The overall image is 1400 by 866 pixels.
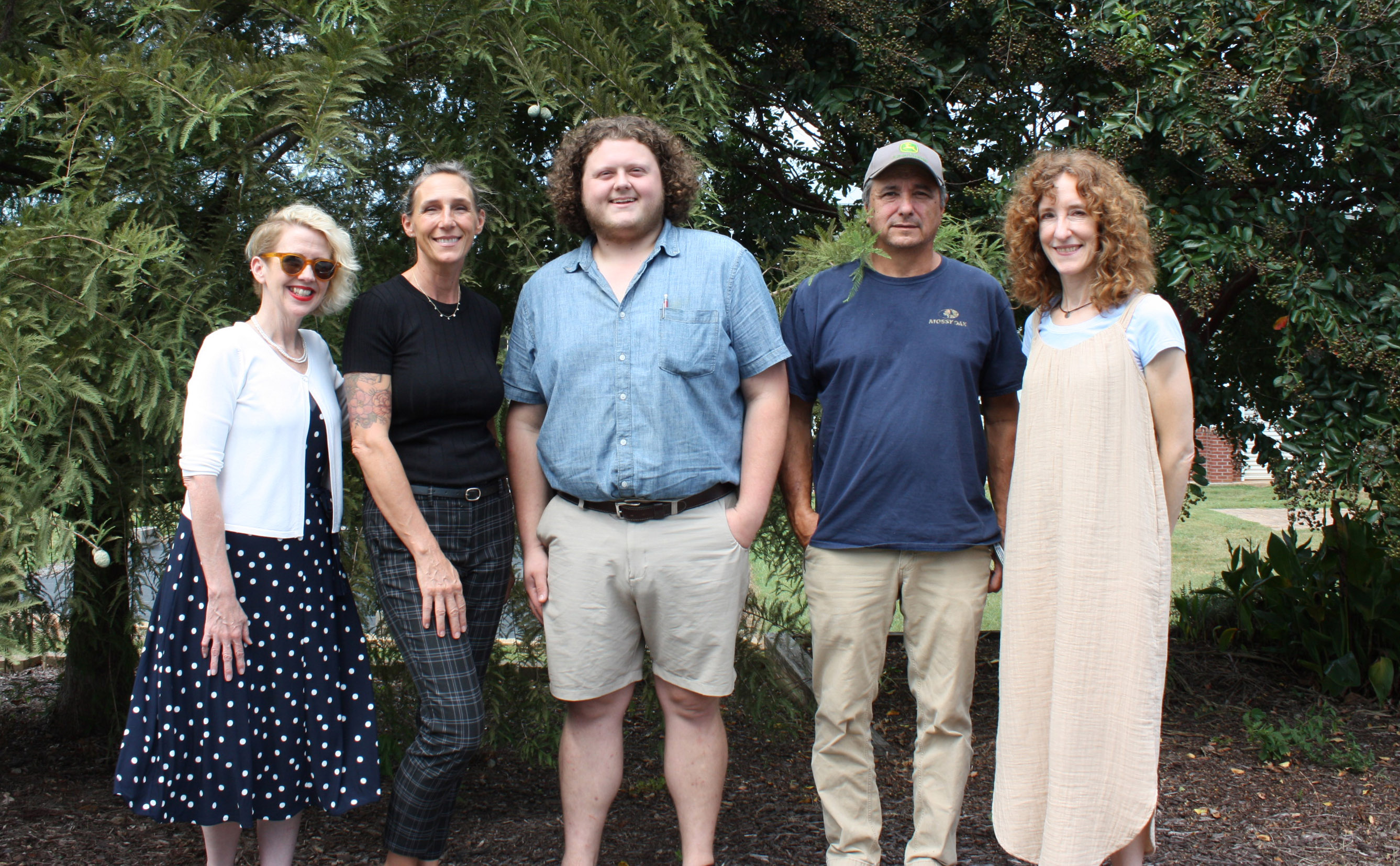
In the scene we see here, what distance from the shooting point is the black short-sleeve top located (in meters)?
2.76

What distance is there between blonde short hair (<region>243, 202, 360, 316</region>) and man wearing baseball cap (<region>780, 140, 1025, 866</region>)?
133 cm

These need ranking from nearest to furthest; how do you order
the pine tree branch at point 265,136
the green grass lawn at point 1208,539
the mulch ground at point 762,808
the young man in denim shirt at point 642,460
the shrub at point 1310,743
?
the young man in denim shirt at point 642,460 < the pine tree branch at point 265,136 < the mulch ground at point 762,808 < the shrub at point 1310,743 < the green grass lawn at point 1208,539

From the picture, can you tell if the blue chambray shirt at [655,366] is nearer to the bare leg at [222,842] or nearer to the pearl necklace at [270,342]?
the pearl necklace at [270,342]

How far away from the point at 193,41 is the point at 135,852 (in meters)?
2.82

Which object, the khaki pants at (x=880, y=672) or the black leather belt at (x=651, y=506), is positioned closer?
the black leather belt at (x=651, y=506)

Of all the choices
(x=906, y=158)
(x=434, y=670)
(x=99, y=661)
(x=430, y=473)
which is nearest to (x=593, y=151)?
(x=906, y=158)

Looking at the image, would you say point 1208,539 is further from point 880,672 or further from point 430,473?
point 430,473

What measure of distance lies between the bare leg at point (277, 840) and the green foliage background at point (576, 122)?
92cm

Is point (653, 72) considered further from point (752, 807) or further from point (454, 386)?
point (752, 807)

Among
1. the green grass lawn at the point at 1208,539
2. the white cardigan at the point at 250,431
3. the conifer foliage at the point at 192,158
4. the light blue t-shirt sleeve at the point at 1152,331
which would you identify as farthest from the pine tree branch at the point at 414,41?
the green grass lawn at the point at 1208,539

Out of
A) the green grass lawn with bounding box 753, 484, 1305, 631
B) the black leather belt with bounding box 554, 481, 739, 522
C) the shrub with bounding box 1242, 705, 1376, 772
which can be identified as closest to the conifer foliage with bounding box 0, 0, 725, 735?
the black leather belt with bounding box 554, 481, 739, 522

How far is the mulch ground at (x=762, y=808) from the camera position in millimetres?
3604

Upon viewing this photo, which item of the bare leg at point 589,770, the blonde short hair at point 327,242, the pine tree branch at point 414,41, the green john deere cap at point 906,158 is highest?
the pine tree branch at point 414,41

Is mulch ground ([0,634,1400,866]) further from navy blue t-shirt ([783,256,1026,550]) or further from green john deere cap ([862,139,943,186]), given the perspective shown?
green john deere cap ([862,139,943,186])
